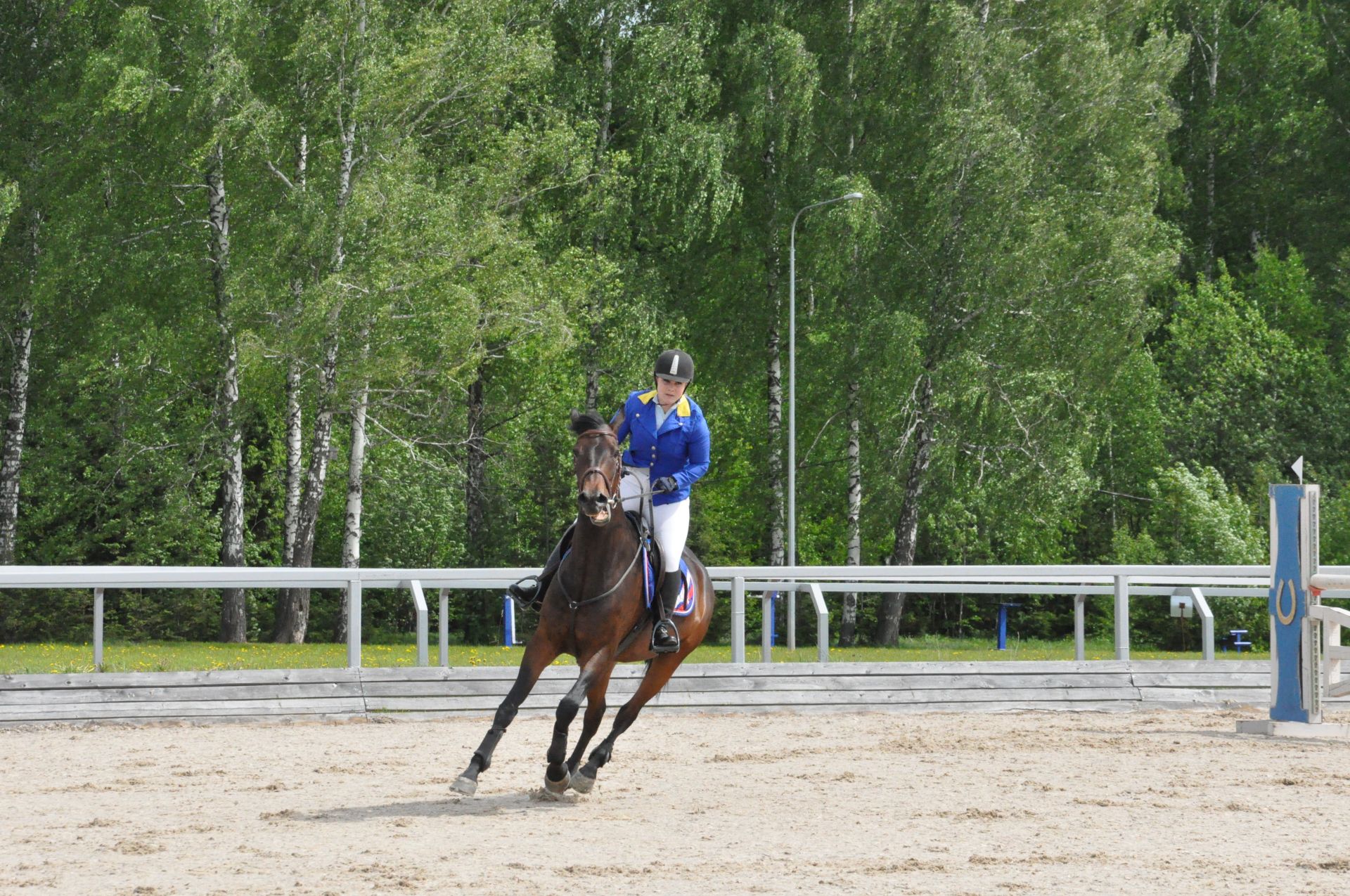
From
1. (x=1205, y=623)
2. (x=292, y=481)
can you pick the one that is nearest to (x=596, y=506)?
(x=1205, y=623)

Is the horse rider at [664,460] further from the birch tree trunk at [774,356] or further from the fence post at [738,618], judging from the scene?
the birch tree trunk at [774,356]

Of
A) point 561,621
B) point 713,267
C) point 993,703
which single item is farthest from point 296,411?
point 561,621

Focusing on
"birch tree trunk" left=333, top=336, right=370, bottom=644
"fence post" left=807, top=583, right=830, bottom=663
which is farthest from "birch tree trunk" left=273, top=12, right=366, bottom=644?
"fence post" left=807, top=583, right=830, bottom=663

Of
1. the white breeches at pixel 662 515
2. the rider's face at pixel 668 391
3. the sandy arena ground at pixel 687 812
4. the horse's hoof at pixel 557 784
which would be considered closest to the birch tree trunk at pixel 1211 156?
the sandy arena ground at pixel 687 812

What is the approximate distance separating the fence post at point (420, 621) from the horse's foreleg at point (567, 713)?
517cm

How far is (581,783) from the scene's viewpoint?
8.95m

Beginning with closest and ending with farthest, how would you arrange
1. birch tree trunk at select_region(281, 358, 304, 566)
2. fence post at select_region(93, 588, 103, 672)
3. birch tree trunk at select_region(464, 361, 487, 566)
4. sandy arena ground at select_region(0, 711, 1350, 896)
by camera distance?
1. sandy arena ground at select_region(0, 711, 1350, 896)
2. fence post at select_region(93, 588, 103, 672)
3. birch tree trunk at select_region(281, 358, 304, 566)
4. birch tree trunk at select_region(464, 361, 487, 566)

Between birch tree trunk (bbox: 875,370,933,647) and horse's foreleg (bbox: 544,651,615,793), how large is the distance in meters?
21.0

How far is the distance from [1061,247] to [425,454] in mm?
11851

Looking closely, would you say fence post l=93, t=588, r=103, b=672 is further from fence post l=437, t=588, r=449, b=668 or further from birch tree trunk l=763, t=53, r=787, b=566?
birch tree trunk l=763, t=53, r=787, b=566

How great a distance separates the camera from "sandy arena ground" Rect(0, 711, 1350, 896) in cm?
661

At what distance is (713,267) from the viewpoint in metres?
31.7

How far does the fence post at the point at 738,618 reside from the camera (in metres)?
14.3

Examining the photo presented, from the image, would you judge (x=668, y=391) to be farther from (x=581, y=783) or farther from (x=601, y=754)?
(x=581, y=783)
